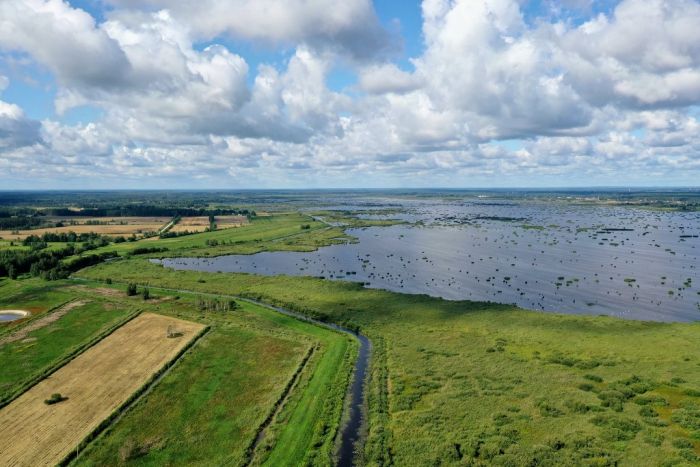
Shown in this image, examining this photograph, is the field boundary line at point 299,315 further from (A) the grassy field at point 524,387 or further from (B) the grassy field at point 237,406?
(B) the grassy field at point 237,406

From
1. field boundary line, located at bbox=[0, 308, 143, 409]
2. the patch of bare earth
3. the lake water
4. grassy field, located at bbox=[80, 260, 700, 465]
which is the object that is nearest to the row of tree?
the lake water

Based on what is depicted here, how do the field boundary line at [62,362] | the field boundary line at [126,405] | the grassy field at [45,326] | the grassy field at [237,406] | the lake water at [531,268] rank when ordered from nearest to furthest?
the field boundary line at [126,405]
the grassy field at [237,406]
the field boundary line at [62,362]
the grassy field at [45,326]
the lake water at [531,268]

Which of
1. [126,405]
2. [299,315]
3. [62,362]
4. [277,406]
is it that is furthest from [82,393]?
[299,315]

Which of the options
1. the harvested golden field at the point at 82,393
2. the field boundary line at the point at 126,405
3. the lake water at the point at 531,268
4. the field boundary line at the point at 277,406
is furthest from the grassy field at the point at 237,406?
the lake water at the point at 531,268

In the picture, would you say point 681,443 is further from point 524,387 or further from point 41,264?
point 41,264

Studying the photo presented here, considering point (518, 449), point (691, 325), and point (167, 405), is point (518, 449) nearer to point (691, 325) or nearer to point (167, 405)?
point (167, 405)

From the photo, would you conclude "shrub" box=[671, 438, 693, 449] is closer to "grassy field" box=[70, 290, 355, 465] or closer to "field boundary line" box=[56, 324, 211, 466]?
"grassy field" box=[70, 290, 355, 465]

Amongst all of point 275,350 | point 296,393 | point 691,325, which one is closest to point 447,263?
point 691,325
